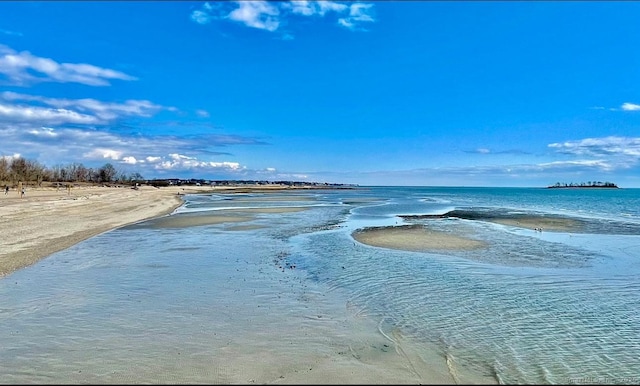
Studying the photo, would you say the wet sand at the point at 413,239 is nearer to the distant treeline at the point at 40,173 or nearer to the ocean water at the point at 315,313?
the ocean water at the point at 315,313

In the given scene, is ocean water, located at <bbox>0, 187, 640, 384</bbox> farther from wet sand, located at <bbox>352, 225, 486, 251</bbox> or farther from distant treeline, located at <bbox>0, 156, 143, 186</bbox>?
distant treeline, located at <bbox>0, 156, 143, 186</bbox>

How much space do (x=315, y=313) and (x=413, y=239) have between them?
12.5 meters

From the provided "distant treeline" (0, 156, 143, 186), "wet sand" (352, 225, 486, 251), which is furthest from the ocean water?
"distant treeline" (0, 156, 143, 186)

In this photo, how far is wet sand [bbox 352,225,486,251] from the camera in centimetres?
1777

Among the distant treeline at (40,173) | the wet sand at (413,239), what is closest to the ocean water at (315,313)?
the wet sand at (413,239)

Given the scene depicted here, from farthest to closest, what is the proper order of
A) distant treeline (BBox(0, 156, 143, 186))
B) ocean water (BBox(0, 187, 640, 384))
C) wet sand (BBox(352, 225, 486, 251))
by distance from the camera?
distant treeline (BBox(0, 156, 143, 186)) < wet sand (BBox(352, 225, 486, 251)) < ocean water (BBox(0, 187, 640, 384))

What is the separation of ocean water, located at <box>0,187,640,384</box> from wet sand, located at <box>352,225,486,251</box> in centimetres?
159

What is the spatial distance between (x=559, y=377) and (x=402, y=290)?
15.6 ft

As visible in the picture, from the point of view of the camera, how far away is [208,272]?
12250 mm

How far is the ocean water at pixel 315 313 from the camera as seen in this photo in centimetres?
589

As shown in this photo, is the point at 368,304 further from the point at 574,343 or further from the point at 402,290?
the point at 574,343

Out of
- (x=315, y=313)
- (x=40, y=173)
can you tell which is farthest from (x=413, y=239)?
(x=40, y=173)

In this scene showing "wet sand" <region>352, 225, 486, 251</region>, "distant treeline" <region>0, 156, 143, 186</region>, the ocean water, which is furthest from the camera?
"distant treeline" <region>0, 156, 143, 186</region>

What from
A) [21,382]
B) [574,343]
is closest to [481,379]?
[574,343]
